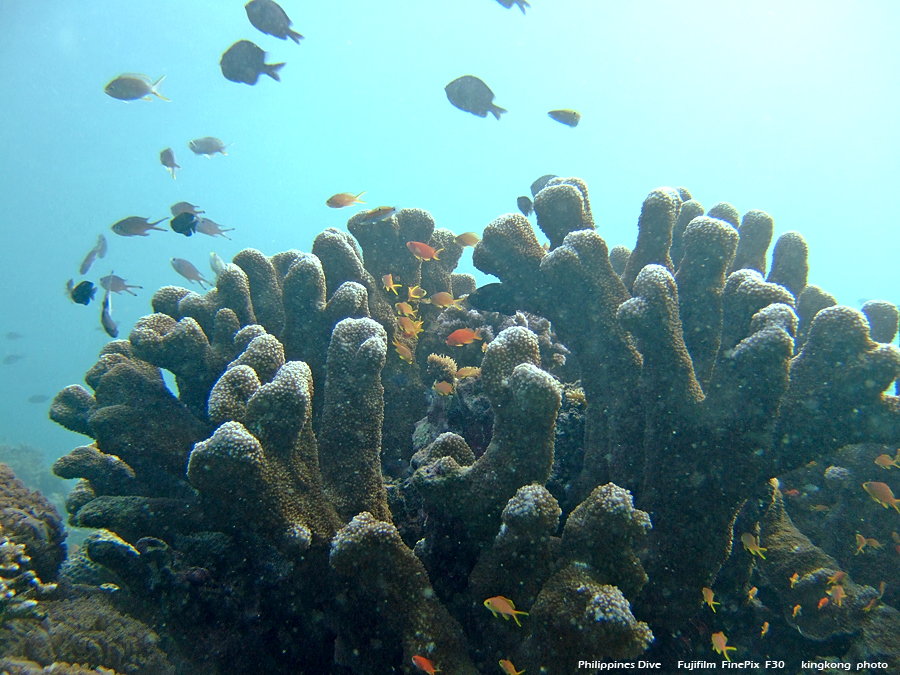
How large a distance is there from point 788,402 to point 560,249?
6.03 ft

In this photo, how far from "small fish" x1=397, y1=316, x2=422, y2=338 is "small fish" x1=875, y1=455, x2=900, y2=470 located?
4.31m

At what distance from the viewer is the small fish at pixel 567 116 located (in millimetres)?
6897

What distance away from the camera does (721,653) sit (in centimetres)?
295

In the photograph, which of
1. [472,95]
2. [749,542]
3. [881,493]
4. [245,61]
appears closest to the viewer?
[749,542]

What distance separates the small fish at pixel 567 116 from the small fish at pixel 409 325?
481 centimetres

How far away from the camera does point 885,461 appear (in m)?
3.51

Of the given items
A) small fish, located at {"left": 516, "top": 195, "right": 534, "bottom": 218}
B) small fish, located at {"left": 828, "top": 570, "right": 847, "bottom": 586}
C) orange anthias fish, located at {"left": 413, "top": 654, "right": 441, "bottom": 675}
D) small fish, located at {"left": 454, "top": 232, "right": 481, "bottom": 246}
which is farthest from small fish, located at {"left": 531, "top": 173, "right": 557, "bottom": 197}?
orange anthias fish, located at {"left": 413, "top": 654, "right": 441, "bottom": 675}

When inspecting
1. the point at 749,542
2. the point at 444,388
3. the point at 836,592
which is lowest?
the point at 836,592

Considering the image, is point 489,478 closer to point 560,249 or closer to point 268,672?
point 560,249

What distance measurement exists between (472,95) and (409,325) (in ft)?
12.5

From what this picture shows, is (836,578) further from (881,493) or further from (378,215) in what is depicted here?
(378,215)

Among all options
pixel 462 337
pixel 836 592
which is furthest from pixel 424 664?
pixel 836 592

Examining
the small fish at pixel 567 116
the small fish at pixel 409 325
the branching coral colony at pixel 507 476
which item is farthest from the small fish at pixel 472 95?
the small fish at pixel 409 325

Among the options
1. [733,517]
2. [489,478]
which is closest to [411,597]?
[489,478]
